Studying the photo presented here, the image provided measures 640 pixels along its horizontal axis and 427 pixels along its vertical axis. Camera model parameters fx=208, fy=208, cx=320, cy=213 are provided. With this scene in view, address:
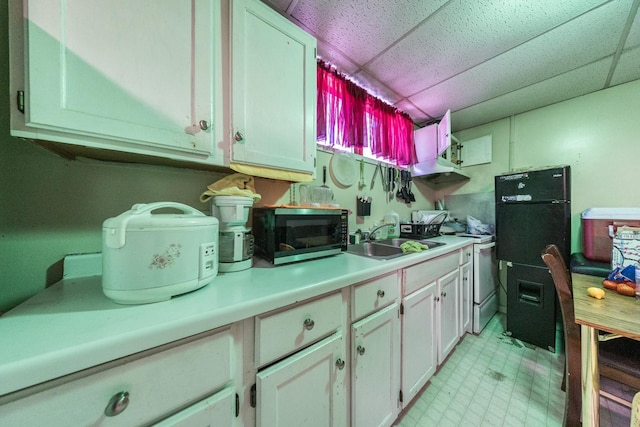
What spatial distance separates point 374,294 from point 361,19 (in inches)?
58.8

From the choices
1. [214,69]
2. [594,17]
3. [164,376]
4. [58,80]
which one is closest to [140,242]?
[164,376]

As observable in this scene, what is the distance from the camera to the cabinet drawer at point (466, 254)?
5.77ft

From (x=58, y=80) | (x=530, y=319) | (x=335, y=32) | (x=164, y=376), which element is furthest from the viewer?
(x=530, y=319)

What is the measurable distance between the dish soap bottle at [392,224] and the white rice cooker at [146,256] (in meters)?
1.74

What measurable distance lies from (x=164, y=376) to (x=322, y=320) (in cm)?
47

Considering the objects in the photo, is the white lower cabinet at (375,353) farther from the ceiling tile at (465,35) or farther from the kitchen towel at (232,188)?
the ceiling tile at (465,35)

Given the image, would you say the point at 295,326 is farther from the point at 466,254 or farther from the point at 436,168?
the point at 436,168

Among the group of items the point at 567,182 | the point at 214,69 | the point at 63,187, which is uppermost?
the point at 214,69

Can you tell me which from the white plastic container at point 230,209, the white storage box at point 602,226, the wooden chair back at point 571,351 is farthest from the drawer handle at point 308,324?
the white storage box at point 602,226

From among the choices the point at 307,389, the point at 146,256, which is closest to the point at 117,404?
the point at 146,256

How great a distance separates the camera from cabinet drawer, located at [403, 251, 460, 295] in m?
1.16

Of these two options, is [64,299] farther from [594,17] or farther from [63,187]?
[594,17]

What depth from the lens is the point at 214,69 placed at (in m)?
0.85

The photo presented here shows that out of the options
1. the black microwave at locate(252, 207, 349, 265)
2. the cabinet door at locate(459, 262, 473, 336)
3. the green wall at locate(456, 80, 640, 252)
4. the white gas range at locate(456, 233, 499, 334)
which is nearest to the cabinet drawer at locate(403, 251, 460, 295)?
the cabinet door at locate(459, 262, 473, 336)
